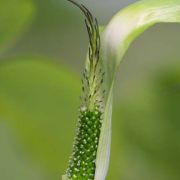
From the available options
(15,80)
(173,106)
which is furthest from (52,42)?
(173,106)

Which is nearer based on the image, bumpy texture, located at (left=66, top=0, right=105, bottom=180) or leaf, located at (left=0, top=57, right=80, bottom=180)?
bumpy texture, located at (left=66, top=0, right=105, bottom=180)

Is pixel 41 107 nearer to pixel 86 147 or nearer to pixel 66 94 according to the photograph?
pixel 66 94

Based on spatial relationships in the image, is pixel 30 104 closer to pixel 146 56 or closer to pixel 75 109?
pixel 75 109

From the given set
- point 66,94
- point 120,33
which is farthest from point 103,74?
point 66,94

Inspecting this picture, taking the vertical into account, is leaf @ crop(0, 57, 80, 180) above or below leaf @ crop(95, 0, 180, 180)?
below

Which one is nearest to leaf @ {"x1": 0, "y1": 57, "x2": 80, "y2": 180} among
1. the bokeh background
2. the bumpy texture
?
the bokeh background

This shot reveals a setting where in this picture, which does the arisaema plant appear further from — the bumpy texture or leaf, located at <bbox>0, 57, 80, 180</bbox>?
leaf, located at <bbox>0, 57, 80, 180</bbox>
